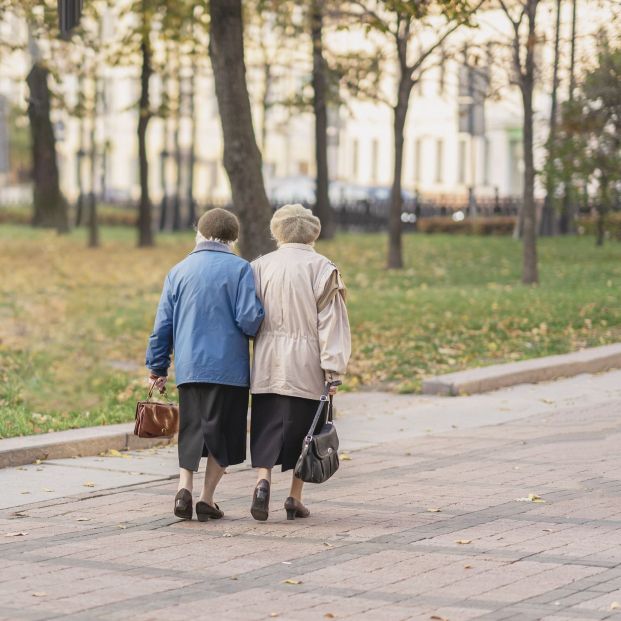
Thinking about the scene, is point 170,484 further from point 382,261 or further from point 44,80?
point 44,80

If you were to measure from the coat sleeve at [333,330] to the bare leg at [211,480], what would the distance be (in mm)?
800

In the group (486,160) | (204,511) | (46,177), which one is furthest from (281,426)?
(486,160)

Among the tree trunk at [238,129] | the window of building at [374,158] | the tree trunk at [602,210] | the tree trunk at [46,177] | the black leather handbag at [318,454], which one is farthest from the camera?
the window of building at [374,158]

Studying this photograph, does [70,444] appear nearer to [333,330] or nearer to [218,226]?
[218,226]

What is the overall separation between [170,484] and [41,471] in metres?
0.93

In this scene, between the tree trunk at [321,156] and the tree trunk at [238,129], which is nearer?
the tree trunk at [238,129]

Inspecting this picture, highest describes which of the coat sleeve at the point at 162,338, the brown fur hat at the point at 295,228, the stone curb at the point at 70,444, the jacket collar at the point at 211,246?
the brown fur hat at the point at 295,228

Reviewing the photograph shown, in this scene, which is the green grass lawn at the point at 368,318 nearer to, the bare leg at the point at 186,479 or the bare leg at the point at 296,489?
the bare leg at the point at 186,479

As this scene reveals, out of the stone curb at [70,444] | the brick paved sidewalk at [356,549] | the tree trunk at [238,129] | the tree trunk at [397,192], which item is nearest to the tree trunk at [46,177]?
the tree trunk at [397,192]

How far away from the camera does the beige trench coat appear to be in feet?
26.1

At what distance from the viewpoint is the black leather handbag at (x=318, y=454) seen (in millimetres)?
7840

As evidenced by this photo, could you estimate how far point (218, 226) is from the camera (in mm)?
8195

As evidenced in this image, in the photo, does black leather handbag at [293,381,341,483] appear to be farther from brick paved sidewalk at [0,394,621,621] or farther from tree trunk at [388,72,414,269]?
tree trunk at [388,72,414,269]

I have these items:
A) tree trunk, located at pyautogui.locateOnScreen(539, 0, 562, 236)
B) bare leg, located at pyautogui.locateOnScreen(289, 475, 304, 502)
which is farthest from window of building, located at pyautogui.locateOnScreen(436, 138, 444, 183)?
bare leg, located at pyautogui.locateOnScreen(289, 475, 304, 502)
